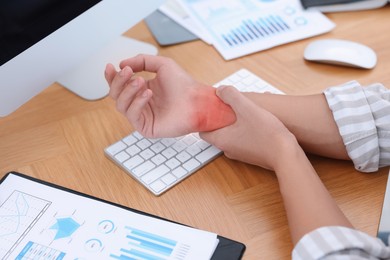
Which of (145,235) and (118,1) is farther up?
Answer: (118,1)

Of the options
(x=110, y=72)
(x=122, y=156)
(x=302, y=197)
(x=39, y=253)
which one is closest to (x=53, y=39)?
(x=110, y=72)

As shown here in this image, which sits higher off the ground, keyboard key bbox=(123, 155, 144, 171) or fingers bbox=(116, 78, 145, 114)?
fingers bbox=(116, 78, 145, 114)

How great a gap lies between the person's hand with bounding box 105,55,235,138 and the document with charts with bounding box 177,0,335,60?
175 millimetres

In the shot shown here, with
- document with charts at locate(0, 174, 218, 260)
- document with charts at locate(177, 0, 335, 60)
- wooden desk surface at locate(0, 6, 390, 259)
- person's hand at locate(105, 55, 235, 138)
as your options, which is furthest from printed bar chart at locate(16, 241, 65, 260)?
document with charts at locate(177, 0, 335, 60)

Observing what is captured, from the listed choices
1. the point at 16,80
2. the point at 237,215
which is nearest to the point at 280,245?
the point at 237,215

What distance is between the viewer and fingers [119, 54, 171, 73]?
30.4 inches

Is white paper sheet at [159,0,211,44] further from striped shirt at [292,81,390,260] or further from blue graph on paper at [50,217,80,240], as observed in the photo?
blue graph on paper at [50,217,80,240]

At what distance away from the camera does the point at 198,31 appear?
969 mm

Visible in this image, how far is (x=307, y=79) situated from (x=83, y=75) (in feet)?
1.28

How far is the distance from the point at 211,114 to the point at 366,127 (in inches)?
8.6

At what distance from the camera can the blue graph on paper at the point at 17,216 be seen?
2.03ft

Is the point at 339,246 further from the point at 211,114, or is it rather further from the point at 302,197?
the point at 211,114

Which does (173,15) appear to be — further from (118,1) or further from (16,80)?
(16,80)

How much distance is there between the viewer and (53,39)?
0.73 metres
